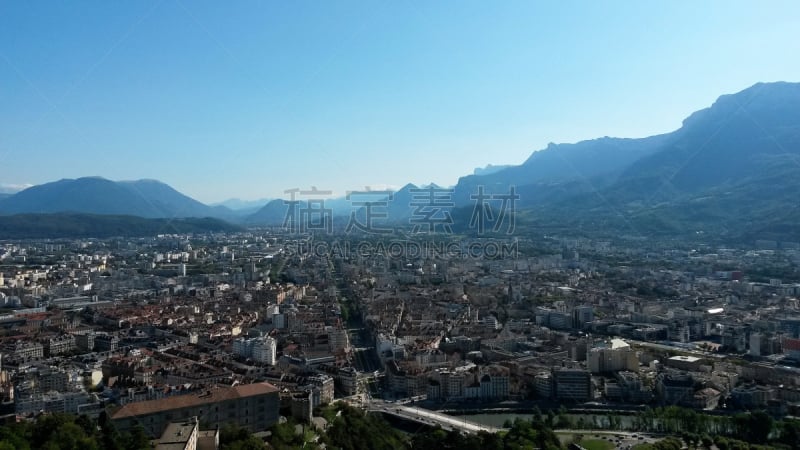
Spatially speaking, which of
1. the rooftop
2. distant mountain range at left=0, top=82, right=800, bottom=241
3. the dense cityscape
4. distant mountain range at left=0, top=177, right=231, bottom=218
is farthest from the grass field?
distant mountain range at left=0, top=177, right=231, bottom=218

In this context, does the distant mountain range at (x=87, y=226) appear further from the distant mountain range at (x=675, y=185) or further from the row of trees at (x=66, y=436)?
the row of trees at (x=66, y=436)

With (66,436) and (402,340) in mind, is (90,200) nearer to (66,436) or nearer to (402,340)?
(402,340)

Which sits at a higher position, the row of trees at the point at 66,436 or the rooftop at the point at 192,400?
the row of trees at the point at 66,436

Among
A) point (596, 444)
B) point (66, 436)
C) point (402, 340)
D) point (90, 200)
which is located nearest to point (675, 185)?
point (402, 340)

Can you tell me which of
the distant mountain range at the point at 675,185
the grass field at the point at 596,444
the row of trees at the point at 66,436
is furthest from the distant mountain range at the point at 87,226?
the grass field at the point at 596,444

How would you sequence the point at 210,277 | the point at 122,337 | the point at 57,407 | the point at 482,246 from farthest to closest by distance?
1. the point at 482,246
2. the point at 210,277
3. the point at 122,337
4. the point at 57,407

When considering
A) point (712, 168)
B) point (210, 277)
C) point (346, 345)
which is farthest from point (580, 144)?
point (346, 345)

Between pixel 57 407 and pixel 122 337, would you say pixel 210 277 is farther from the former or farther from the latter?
pixel 57 407

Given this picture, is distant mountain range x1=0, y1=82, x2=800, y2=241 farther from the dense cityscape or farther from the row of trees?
the row of trees
